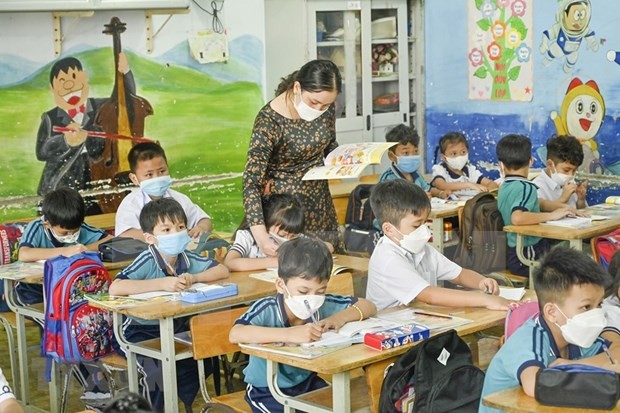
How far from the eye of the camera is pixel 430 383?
353 centimetres

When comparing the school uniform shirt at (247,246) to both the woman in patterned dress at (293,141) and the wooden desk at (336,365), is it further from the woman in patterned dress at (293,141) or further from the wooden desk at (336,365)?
the wooden desk at (336,365)

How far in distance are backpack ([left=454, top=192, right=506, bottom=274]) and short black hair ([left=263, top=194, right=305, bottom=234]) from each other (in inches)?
80.5

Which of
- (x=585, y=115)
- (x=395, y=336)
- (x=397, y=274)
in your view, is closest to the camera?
(x=395, y=336)

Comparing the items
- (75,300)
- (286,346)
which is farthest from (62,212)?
(286,346)

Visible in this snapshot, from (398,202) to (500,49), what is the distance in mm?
5166

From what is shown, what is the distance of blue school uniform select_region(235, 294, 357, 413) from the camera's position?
3826 mm

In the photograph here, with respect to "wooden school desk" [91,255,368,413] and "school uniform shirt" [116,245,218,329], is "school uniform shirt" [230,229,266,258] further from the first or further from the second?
"wooden school desk" [91,255,368,413]

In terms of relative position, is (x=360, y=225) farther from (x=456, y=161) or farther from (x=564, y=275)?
(x=564, y=275)

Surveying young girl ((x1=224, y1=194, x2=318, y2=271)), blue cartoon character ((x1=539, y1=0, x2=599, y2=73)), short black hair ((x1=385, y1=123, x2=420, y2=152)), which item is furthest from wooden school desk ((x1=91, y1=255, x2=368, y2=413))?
blue cartoon character ((x1=539, y1=0, x2=599, y2=73))

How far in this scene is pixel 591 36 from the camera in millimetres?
8352

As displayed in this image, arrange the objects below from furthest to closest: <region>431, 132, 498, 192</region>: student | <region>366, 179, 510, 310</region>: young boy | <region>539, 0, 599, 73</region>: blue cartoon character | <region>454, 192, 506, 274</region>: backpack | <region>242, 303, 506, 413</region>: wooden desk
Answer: <region>539, 0, 599, 73</region>: blue cartoon character → <region>431, 132, 498, 192</region>: student → <region>454, 192, 506, 274</region>: backpack → <region>366, 179, 510, 310</region>: young boy → <region>242, 303, 506, 413</region>: wooden desk

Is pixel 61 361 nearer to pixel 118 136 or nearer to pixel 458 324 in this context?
pixel 458 324

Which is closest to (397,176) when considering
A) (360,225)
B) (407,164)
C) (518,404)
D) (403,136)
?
(407,164)

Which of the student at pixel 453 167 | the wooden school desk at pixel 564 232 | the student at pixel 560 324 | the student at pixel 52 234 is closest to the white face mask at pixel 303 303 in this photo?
the student at pixel 560 324
